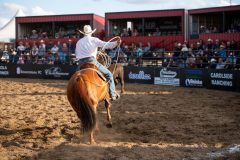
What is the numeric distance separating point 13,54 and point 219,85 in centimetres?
1362

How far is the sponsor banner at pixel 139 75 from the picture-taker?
17484 mm

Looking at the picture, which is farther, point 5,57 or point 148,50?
point 5,57

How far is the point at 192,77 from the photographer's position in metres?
15.9

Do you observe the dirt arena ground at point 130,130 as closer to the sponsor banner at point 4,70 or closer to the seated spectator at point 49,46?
the sponsor banner at point 4,70

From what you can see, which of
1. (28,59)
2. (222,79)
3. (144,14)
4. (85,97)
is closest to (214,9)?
(144,14)

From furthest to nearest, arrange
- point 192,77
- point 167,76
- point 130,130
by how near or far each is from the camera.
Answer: point 167,76 → point 192,77 → point 130,130

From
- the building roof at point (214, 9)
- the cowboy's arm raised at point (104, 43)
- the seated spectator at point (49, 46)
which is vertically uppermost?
the building roof at point (214, 9)

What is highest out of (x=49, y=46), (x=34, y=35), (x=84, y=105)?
(x=34, y=35)

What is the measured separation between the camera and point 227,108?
1023 centimetres

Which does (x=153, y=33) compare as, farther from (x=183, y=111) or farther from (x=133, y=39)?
(x=183, y=111)

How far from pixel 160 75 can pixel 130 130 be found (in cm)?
970

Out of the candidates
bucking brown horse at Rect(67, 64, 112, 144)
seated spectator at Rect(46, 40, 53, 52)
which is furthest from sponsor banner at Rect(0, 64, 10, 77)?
bucking brown horse at Rect(67, 64, 112, 144)

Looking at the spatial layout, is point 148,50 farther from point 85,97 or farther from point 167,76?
point 85,97

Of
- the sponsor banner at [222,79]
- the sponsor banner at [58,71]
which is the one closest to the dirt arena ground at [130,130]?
the sponsor banner at [222,79]
